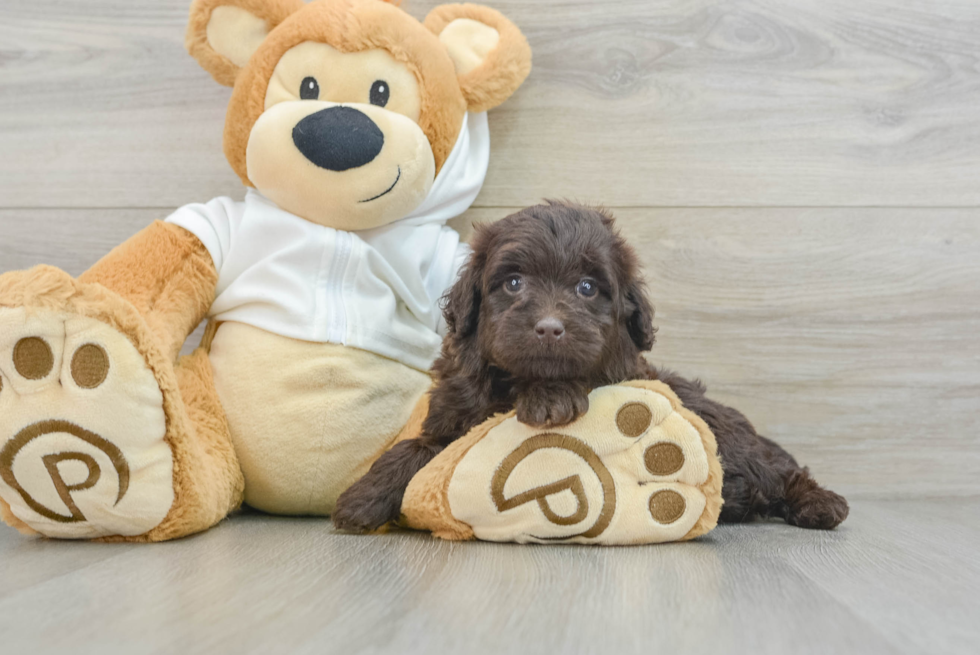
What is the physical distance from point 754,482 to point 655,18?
1.09 meters

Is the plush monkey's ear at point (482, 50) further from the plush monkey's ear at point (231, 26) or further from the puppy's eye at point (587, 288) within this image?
the puppy's eye at point (587, 288)

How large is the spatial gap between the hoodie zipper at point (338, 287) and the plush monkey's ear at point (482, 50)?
40 cm

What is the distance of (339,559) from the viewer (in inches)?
41.8

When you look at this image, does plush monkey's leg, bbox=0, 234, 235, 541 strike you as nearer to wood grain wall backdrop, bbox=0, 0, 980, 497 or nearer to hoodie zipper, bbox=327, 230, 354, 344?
hoodie zipper, bbox=327, 230, 354, 344

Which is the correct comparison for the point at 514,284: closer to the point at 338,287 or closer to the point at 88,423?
the point at 338,287

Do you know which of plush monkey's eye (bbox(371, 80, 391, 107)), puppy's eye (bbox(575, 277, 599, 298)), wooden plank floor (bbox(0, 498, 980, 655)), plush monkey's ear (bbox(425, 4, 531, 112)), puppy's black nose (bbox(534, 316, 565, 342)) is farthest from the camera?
plush monkey's ear (bbox(425, 4, 531, 112))

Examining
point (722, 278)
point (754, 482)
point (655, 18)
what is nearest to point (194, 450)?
point (754, 482)

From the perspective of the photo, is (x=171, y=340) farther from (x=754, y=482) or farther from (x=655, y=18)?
(x=655, y=18)

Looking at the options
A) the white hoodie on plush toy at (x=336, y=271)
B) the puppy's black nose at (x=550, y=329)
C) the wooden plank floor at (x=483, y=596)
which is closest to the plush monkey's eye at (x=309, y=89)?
the white hoodie on plush toy at (x=336, y=271)

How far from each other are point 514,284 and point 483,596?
487 millimetres

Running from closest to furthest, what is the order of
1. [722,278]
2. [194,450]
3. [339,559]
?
[339,559], [194,450], [722,278]

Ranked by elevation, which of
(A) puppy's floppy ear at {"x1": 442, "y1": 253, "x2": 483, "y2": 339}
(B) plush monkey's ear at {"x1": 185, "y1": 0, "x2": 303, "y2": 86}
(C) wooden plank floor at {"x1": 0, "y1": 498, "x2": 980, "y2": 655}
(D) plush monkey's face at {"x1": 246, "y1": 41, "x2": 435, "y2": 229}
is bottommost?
(C) wooden plank floor at {"x1": 0, "y1": 498, "x2": 980, "y2": 655}

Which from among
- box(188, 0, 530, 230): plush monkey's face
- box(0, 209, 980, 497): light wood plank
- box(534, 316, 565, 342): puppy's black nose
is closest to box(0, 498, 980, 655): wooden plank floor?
box(534, 316, 565, 342): puppy's black nose

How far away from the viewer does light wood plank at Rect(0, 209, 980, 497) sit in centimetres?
177
